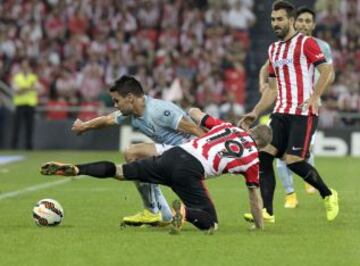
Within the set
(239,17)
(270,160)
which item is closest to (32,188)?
(270,160)

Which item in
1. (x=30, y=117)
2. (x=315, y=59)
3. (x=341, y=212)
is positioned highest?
(x=315, y=59)

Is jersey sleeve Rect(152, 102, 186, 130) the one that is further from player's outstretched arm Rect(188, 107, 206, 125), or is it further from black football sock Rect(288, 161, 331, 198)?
black football sock Rect(288, 161, 331, 198)

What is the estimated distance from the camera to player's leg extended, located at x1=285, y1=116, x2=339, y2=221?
1063cm

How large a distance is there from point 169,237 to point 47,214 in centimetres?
141

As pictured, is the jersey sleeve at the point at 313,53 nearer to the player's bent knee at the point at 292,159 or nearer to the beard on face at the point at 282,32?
the beard on face at the point at 282,32

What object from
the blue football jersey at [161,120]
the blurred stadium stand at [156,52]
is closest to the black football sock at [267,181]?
the blue football jersey at [161,120]

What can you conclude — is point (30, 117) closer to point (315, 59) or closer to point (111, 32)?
→ point (111, 32)

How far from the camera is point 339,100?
2447 cm

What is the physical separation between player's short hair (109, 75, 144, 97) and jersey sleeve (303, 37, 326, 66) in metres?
1.95

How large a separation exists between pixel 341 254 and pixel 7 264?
251 cm

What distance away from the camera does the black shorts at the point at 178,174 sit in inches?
370

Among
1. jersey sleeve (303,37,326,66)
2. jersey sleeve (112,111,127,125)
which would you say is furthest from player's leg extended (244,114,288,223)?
jersey sleeve (112,111,127,125)

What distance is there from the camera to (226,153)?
9.41 metres

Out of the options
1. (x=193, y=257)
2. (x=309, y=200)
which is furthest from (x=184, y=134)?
(x=309, y=200)
